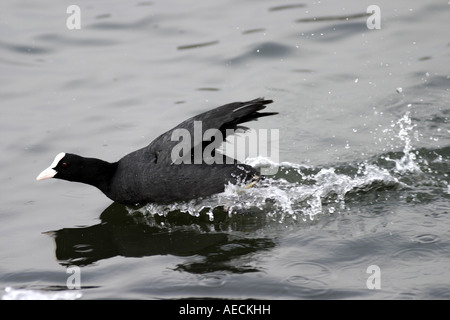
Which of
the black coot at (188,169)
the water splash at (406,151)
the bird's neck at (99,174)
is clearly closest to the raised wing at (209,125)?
the black coot at (188,169)

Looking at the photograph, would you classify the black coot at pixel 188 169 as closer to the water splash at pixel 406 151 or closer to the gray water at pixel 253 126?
the gray water at pixel 253 126

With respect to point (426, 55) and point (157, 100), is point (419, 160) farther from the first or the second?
point (157, 100)

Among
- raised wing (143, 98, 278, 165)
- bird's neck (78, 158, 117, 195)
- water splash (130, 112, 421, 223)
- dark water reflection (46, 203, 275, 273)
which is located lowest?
dark water reflection (46, 203, 275, 273)

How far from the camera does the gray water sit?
4.56 m

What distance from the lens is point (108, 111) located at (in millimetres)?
7512

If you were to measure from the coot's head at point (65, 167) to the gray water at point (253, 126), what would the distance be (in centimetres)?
39

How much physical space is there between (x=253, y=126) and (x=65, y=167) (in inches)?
86.3

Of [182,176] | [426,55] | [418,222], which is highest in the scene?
[426,55]

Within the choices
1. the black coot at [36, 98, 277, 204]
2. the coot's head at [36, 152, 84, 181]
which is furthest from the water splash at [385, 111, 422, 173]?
the coot's head at [36, 152, 84, 181]

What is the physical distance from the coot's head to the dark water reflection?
438mm

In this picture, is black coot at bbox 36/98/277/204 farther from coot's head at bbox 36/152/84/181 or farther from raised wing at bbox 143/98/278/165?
coot's head at bbox 36/152/84/181
